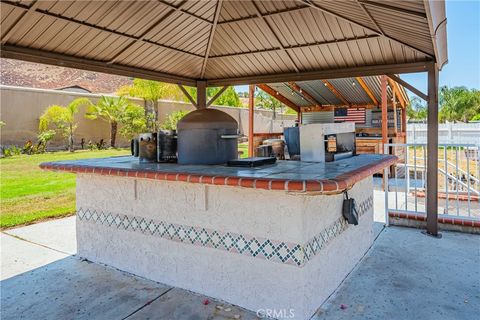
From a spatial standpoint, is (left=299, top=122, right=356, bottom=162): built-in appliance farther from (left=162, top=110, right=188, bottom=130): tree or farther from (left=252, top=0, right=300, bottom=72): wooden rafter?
(left=162, top=110, right=188, bottom=130): tree

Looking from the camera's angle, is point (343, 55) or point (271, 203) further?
point (343, 55)

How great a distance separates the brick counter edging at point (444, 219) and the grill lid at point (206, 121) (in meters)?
3.54

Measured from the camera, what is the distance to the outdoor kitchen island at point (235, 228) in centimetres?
296

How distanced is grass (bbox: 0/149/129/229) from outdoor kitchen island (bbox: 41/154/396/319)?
8.74 ft

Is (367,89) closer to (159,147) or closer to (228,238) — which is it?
(159,147)

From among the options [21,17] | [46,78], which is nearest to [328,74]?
[21,17]

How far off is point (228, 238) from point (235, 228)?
136 mm

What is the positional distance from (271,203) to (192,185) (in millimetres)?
931

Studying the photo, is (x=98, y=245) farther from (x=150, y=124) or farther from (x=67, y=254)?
(x=150, y=124)

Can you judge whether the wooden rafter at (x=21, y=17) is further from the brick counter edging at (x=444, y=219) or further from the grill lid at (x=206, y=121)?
the brick counter edging at (x=444, y=219)

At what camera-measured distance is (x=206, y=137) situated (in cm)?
410

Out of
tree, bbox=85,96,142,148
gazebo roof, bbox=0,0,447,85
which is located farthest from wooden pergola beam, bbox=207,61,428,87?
tree, bbox=85,96,142,148

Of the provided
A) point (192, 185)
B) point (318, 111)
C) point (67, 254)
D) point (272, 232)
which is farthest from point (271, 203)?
point (318, 111)

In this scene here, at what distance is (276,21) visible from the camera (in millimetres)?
4762
